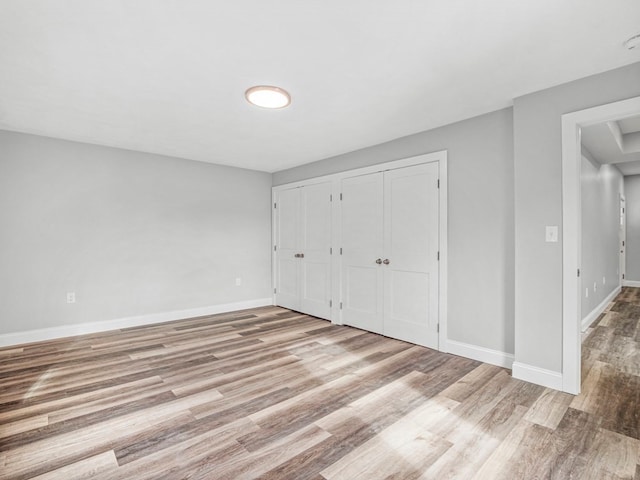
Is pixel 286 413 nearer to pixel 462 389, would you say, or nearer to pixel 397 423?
pixel 397 423

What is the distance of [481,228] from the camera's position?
299cm

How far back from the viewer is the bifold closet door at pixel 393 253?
3.37 meters

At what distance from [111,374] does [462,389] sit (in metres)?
2.98

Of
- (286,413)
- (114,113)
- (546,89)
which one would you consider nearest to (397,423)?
(286,413)

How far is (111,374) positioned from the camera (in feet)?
8.97

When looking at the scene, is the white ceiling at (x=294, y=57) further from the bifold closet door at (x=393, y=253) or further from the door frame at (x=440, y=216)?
the bifold closet door at (x=393, y=253)

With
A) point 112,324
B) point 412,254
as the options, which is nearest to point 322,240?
point 412,254

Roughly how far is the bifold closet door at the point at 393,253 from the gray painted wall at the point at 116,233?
1.97 m

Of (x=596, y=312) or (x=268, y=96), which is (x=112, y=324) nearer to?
(x=268, y=96)

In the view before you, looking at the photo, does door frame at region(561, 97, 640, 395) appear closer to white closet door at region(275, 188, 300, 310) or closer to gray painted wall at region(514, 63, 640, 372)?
gray painted wall at region(514, 63, 640, 372)

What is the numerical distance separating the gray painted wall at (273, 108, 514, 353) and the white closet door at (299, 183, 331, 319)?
1.80 m

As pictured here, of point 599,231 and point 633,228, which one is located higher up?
point 633,228

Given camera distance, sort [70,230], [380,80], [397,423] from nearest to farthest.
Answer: [397,423]
[380,80]
[70,230]

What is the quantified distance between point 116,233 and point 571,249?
4.93 metres
